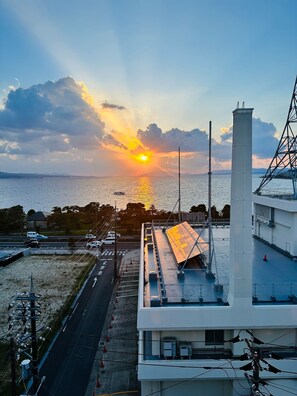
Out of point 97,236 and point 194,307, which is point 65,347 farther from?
point 97,236

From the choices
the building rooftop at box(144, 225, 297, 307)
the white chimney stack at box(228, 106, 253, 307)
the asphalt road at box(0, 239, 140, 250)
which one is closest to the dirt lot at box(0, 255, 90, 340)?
the asphalt road at box(0, 239, 140, 250)

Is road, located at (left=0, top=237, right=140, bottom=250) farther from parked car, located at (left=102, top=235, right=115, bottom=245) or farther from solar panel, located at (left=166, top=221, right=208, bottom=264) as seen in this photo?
solar panel, located at (left=166, top=221, right=208, bottom=264)

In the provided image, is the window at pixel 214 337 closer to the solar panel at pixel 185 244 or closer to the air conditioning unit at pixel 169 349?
the air conditioning unit at pixel 169 349

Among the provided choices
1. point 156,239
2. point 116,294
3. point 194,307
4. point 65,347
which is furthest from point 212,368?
point 116,294

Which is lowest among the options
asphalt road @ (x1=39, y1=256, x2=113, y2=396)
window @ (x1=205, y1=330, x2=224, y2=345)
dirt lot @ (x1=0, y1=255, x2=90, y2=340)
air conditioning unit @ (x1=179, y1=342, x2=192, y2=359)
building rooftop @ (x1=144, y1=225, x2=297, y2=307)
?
asphalt road @ (x1=39, y1=256, x2=113, y2=396)

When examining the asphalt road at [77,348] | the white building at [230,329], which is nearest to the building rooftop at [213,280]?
the white building at [230,329]

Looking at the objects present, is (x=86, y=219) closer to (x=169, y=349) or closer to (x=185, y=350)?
(x=169, y=349)
